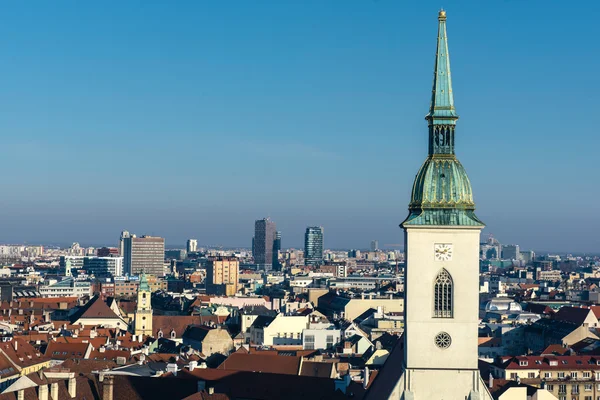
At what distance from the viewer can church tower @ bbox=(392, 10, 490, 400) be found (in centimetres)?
4706

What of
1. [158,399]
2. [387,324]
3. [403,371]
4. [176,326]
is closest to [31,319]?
[176,326]

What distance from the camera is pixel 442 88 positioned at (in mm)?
47688

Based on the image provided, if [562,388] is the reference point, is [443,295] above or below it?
above

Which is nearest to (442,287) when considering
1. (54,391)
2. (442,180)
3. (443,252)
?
(443,252)

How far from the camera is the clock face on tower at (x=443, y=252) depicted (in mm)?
47125

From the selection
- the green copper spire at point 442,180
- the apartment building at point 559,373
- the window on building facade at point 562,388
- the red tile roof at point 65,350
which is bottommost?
the window on building facade at point 562,388

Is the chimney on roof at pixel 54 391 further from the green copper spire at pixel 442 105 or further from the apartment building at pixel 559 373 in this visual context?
the apartment building at pixel 559 373

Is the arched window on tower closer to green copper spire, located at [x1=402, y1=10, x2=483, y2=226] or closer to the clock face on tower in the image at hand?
the clock face on tower

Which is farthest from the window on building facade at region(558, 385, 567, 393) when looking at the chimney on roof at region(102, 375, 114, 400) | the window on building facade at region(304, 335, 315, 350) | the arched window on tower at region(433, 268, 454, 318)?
the arched window on tower at region(433, 268, 454, 318)

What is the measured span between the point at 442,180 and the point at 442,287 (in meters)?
4.35

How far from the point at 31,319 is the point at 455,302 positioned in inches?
4483

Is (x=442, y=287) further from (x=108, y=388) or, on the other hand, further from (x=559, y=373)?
(x=559, y=373)

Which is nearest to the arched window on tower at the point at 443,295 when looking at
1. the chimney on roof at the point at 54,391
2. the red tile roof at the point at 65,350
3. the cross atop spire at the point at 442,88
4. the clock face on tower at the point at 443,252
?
the clock face on tower at the point at 443,252

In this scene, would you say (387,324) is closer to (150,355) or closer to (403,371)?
(150,355)
